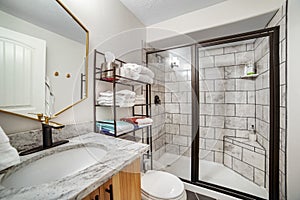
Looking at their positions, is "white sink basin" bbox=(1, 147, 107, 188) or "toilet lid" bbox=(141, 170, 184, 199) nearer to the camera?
"white sink basin" bbox=(1, 147, 107, 188)

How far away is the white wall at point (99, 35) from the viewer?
68cm

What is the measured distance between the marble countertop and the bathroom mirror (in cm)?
27

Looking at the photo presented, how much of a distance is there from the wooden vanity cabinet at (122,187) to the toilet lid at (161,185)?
251 millimetres

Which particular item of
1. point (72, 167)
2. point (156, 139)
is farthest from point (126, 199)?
point (156, 139)

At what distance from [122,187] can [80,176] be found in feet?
0.80

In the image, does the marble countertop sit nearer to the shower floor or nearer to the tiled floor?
the shower floor

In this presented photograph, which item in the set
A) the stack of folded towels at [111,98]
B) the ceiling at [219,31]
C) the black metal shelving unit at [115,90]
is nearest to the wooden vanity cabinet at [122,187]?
the black metal shelving unit at [115,90]

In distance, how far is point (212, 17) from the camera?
1.35 metres

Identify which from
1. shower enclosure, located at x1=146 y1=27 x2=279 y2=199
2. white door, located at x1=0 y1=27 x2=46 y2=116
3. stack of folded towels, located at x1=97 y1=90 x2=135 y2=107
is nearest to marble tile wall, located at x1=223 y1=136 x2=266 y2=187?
shower enclosure, located at x1=146 y1=27 x2=279 y2=199

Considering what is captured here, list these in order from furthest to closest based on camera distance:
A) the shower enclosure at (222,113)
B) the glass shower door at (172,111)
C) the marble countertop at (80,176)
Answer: the glass shower door at (172,111) → the shower enclosure at (222,113) → the marble countertop at (80,176)

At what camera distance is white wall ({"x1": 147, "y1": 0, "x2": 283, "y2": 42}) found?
3.81 ft

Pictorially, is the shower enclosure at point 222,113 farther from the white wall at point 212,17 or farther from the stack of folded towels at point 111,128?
the stack of folded towels at point 111,128

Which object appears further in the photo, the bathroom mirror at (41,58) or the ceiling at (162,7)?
the ceiling at (162,7)

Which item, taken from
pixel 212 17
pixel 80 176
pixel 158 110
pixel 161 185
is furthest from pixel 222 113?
pixel 80 176
